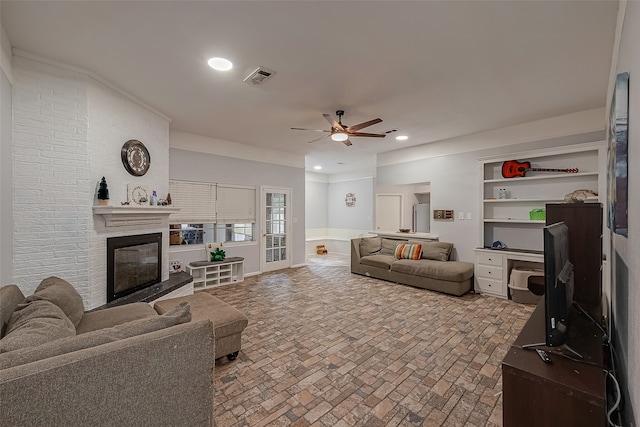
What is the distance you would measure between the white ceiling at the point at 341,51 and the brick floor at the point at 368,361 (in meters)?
2.67

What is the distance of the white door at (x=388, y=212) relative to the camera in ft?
22.4

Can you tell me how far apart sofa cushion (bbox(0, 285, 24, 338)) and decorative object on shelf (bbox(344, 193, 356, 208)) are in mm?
7939

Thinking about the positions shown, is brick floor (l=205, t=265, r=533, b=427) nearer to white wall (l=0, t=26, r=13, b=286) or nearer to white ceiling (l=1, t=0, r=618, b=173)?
white wall (l=0, t=26, r=13, b=286)

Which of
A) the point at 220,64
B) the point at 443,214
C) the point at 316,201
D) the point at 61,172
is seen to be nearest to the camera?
the point at 220,64

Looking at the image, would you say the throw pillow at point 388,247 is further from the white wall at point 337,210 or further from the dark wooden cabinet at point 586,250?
the dark wooden cabinet at point 586,250

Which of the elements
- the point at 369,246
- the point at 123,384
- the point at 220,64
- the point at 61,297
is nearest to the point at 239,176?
→ the point at 369,246

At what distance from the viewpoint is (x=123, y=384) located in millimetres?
1123

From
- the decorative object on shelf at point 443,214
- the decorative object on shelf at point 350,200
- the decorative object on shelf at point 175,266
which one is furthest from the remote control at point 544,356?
the decorative object on shelf at point 350,200

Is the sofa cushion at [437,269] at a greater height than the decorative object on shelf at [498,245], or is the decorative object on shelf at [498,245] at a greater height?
the decorative object on shelf at [498,245]

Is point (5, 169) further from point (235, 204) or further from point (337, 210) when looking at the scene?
point (337, 210)

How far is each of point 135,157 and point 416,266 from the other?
176 inches

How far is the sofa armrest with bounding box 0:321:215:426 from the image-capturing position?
0.96 m

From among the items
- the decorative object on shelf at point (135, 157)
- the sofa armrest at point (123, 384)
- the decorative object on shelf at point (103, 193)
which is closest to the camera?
the sofa armrest at point (123, 384)

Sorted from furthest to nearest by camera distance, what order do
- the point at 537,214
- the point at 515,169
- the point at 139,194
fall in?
the point at 515,169, the point at 537,214, the point at 139,194
